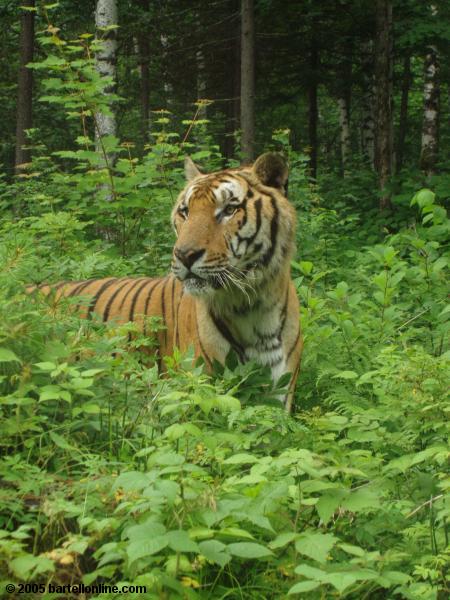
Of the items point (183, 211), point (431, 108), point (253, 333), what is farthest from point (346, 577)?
point (431, 108)

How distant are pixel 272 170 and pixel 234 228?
544 millimetres

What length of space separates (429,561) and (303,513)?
439 millimetres

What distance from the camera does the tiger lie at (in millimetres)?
4336

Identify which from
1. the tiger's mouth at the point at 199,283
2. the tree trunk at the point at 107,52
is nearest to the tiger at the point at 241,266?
the tiger's mouth at the point at 199,283

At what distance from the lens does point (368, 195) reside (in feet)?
49.8

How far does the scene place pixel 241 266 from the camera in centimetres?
449

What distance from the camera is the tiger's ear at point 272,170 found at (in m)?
4.77

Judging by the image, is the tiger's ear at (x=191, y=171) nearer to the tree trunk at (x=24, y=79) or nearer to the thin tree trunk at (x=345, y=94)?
the tree trunk at (x=24, y=79)

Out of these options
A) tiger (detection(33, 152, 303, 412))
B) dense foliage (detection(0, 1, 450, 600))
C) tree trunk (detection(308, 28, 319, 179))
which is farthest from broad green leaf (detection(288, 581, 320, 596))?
tree trunk (detection(308, 28, 319, 179))

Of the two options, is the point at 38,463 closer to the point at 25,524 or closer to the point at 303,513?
the point at 25,524

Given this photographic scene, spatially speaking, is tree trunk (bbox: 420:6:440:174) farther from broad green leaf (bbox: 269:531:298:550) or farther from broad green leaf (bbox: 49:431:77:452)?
broad green leaf (bbox: 269:531:298:550)

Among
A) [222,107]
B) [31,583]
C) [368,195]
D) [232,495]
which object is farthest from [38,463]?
[222,107]

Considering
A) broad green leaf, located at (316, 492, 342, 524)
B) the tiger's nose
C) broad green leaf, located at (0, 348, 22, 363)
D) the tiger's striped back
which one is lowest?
the tiger's striped back

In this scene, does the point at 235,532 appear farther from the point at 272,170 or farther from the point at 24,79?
the point at 24,79
